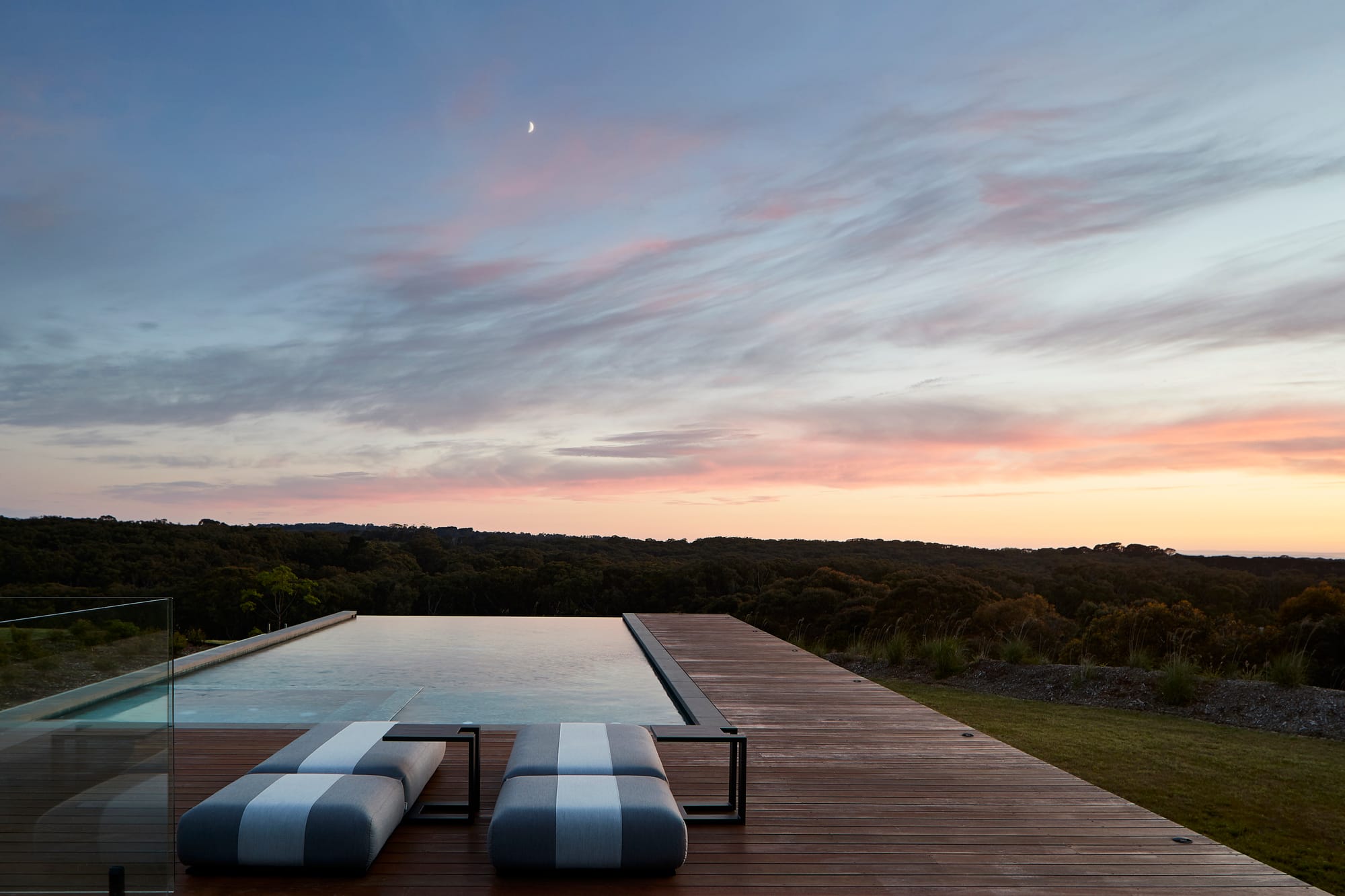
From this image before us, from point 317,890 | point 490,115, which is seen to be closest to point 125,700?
point 317,890

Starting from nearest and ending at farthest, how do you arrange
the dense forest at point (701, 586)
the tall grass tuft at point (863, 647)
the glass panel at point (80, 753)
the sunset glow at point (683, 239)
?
the glass panel at point (80, 753) → the sunset glow at point (683, 239) → the dense forest at point (701, 586) → the tall grass tuft at point (863, 647)

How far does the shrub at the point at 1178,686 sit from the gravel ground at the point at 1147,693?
56mm

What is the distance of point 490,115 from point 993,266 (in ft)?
19.5

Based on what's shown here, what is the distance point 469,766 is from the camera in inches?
135

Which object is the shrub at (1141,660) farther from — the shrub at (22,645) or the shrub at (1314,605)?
the shrub at (22,645)

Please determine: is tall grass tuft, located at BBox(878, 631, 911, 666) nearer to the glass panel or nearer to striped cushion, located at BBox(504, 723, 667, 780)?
striped cushion, located at BBox(504, 723, 667, 780)

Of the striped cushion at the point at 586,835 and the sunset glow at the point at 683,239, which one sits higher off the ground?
the sunset glow at the point at 683,239

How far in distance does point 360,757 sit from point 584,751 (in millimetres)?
842

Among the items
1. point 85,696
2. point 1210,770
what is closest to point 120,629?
point 85,696

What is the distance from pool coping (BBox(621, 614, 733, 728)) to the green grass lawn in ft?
9.10

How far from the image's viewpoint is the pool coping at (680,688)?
5.07 metres

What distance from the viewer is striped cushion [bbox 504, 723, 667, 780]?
323 centimetres

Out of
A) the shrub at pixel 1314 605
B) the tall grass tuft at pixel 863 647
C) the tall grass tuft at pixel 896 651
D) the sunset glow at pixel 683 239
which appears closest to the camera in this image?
the sunset glow at pixel 683 239

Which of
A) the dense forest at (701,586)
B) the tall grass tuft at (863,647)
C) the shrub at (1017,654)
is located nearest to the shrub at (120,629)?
the dense forest at (701,586)
